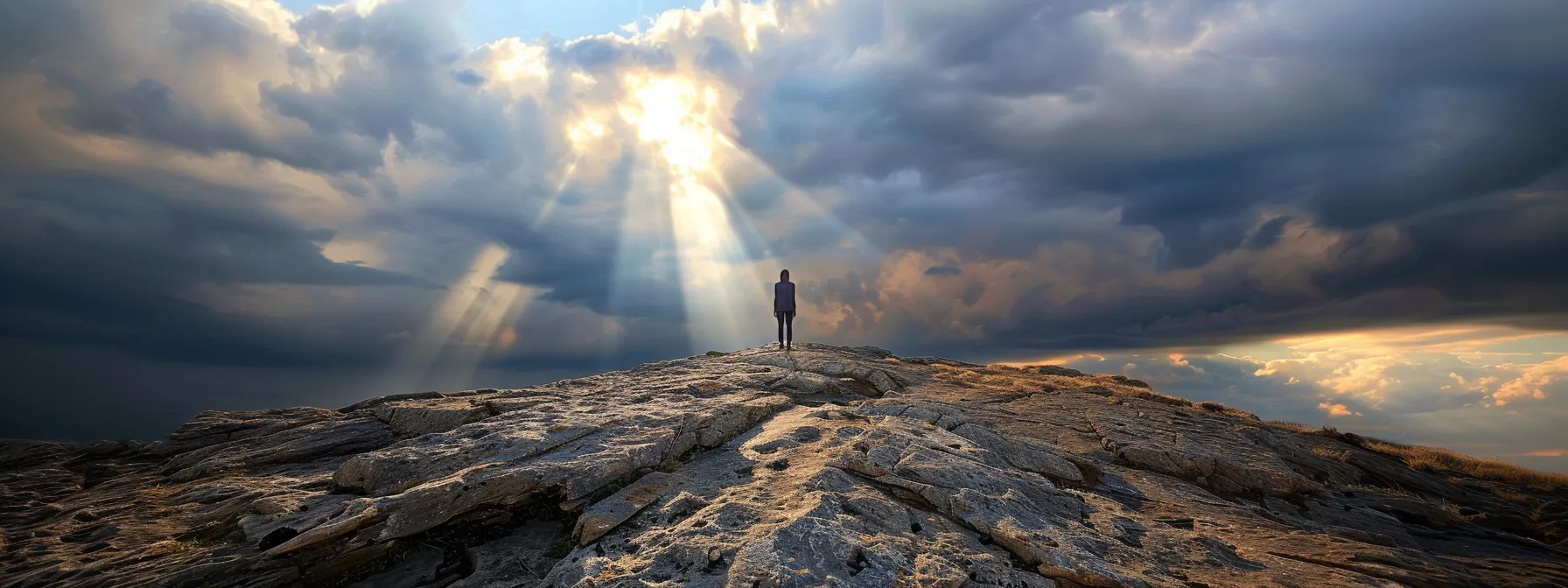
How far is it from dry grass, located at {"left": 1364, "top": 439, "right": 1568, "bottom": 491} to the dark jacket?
2277 cm

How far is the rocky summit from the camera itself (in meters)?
8.48

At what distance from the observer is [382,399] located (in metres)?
18.8

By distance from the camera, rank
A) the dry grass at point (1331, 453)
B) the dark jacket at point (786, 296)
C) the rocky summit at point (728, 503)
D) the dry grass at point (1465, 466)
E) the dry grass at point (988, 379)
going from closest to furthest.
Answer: the rocky summit at point (728, 503) < the dry grass at point (1331, 453) < the dry grass at point (1465, 466) < the dry grass at point (988, 379) < the dark jacket at point (786, 296)

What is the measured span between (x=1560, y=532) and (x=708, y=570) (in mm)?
22030

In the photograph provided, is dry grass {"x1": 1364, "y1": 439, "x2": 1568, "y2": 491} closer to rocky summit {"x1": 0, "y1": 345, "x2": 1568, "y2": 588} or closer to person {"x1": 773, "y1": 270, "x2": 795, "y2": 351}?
rocky summit {"x1": 0, "y1": 345, "x2": 1568, "y2": 588}

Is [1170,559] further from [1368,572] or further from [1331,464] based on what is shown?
[1331,464]

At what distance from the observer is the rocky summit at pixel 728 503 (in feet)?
27.8

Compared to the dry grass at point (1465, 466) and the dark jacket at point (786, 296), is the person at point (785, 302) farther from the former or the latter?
the dry grass at point (1465, 466)

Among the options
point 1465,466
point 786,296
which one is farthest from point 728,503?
point 1465,466

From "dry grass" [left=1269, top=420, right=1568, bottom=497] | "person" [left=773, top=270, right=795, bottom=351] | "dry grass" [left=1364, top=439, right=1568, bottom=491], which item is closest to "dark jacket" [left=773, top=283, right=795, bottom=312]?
"person" [left=773, top=270, right=795, bottom=351]

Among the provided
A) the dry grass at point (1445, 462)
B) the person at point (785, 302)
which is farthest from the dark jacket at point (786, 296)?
the dry grass at point (1445, 462)

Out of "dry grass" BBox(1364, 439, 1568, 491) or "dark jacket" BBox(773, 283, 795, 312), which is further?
"dark jacket" BBox(773, 283, 795, 312)

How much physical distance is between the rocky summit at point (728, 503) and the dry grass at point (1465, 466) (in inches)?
55.6

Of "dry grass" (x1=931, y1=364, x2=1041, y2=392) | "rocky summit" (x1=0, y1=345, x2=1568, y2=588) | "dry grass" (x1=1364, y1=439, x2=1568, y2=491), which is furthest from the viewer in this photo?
"dry grass" (x1=931, y1=364, x2=1041, y2=392)
